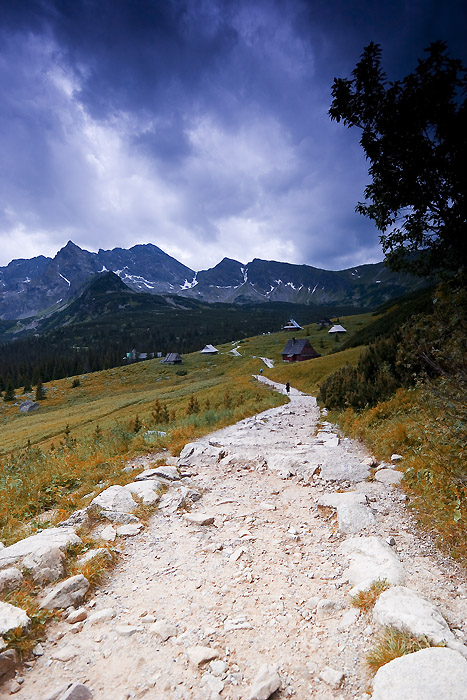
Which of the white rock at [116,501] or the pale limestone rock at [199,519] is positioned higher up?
the white rock at [116,501]

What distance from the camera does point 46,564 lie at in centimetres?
499

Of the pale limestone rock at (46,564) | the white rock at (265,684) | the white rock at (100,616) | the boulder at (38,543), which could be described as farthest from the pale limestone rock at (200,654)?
the boulder at (38,543)

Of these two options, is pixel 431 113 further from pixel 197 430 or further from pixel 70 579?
pixel 197 430

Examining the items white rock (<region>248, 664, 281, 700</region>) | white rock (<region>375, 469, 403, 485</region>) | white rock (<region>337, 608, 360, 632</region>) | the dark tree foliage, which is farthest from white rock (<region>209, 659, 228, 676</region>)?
the dark tree foliage

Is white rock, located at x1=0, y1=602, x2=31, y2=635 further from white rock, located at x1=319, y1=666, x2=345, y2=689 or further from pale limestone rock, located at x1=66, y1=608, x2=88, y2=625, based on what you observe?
white rock, located at x1=319, y1=666, x2=345, y2=689

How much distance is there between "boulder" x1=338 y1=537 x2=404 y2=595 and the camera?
4449mm

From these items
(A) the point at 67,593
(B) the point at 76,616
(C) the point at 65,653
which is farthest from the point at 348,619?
(A) the point at 67,593

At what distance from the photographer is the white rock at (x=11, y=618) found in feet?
12.1

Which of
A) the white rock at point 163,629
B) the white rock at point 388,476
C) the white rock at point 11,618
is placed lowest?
the white rock at point 388,476

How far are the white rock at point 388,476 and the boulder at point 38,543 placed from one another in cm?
705

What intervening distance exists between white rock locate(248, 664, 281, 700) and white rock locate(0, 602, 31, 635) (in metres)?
2.73

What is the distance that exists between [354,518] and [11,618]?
547cm

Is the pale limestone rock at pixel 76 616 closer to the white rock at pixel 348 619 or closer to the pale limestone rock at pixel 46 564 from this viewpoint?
the pale limestone rock at pixel 46 564

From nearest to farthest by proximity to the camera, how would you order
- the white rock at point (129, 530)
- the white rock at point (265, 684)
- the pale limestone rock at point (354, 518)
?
the white rock at point (265, 684) < the pale limestone rock at point (354, 518) < the white rock at point (129, 530)
